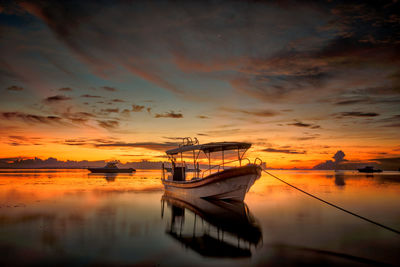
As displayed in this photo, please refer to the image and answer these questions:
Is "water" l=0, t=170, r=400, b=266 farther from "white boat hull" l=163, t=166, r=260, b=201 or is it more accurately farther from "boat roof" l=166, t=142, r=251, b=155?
"boat roof" l=166, t=142, r=251, b=155

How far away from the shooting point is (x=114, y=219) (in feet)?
55.2

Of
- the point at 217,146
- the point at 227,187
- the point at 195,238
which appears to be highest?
the point at 217,146

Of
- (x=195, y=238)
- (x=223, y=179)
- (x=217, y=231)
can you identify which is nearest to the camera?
(x=195, y=238)

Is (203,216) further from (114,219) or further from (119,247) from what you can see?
(119,247)

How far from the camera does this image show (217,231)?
1343 centimetres

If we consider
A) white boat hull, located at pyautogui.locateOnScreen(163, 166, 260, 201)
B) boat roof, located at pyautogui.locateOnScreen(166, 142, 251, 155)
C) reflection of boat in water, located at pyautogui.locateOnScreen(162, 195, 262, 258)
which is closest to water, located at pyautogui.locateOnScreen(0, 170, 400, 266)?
reflection of boat in water, located at pyautogui.locateOnScreen(162, 195, 262, 258)

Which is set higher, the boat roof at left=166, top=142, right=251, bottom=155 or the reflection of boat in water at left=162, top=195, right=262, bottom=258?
the boat roof at left=166, top=142, right=251, bottom=155

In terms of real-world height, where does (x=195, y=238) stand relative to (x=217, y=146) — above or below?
below

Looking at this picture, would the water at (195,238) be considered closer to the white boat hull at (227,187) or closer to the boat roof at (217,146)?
the white boat hull at (227,187)

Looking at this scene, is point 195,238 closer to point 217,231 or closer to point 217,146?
point 217,231

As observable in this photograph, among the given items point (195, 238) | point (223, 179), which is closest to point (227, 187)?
point (223, 179)

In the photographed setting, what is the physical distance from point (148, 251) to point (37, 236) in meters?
6.19

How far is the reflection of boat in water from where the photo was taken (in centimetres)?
1050

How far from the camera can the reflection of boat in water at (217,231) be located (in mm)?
10500
